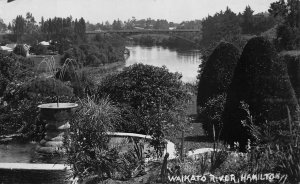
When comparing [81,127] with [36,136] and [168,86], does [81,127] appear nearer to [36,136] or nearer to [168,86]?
[36,136]

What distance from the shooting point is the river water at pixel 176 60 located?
156 feet

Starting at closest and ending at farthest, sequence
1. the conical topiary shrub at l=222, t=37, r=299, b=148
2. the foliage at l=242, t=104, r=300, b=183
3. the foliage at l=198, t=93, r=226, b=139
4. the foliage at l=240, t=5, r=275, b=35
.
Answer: the foliage at l=242, t=104, r=300, b=183 < the conical topiary shrub at l=222, t=37, r=299, b=148 < the foliage at l=198, t=93, r=226, b=139 < the foliage at l=240, t=5, r=275, b=35

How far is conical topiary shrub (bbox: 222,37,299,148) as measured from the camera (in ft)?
29.6

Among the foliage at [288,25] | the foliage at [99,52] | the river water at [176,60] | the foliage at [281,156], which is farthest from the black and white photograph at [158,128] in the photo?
the foliage at [99,52]

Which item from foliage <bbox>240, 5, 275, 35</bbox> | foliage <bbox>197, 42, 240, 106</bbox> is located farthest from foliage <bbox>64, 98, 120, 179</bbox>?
foliage <bbox>240, 5, 275, 35</bbox>

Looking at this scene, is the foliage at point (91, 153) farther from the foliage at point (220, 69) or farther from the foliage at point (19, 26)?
the foliage at point (19, 26)

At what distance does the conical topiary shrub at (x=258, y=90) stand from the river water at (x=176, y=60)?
2918 centimetres

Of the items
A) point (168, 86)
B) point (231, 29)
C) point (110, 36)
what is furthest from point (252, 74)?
point (110, 36)

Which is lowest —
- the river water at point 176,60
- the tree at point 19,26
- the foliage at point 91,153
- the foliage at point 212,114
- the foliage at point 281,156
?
the river water at point 176,60

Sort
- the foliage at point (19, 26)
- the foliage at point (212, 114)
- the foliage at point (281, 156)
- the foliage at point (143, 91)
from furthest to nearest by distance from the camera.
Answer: the foliage at point (19, 26), the foliage at point (143, 91), the foliage at point (212, 114), the foliage at point (281, 156)

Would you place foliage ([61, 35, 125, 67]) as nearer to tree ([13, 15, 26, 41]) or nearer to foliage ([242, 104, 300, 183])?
tree ([13, 15, 26, 41])

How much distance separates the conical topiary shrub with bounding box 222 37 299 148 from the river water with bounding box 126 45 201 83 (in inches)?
1149

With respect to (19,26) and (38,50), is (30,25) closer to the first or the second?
(19,26)

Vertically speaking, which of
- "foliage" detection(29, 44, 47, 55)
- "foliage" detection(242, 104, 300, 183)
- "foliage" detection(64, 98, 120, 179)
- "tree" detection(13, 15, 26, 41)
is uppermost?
"tree" detection(13, 15, 26, 41)
